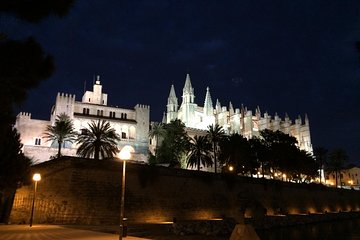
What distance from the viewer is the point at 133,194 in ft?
94.4

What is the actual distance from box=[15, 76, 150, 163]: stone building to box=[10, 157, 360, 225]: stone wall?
26.6 meters

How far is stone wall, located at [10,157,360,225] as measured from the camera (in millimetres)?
24031

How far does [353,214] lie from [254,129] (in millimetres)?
50818

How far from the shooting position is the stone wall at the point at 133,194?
2403 centimetres

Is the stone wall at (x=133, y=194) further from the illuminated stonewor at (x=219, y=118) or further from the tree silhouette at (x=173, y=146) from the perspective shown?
the illuminated stonewor at (x=219, y=118)

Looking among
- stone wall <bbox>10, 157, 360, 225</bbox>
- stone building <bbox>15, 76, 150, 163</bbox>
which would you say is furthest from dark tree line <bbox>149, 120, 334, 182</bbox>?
stone wall <bbox>10, 157, 360, 225</bbox>

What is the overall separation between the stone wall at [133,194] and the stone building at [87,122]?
2663 centimetres

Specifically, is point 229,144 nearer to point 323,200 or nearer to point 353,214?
point 323,200

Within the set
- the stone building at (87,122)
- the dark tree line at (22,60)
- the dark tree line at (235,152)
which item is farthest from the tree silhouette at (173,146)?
the dark tree line at (22,60)

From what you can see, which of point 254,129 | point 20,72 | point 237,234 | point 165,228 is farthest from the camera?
point 254,129

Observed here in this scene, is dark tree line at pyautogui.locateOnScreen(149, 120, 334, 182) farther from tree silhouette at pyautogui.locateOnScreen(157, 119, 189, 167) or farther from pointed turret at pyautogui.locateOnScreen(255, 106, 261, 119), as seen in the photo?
pointed turret at pyautogui.locateOnScreen(255, 106, 261, 119)

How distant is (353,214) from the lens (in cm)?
5612

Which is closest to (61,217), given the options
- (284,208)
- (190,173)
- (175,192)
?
(175,192)

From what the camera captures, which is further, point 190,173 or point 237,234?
point 190,173
